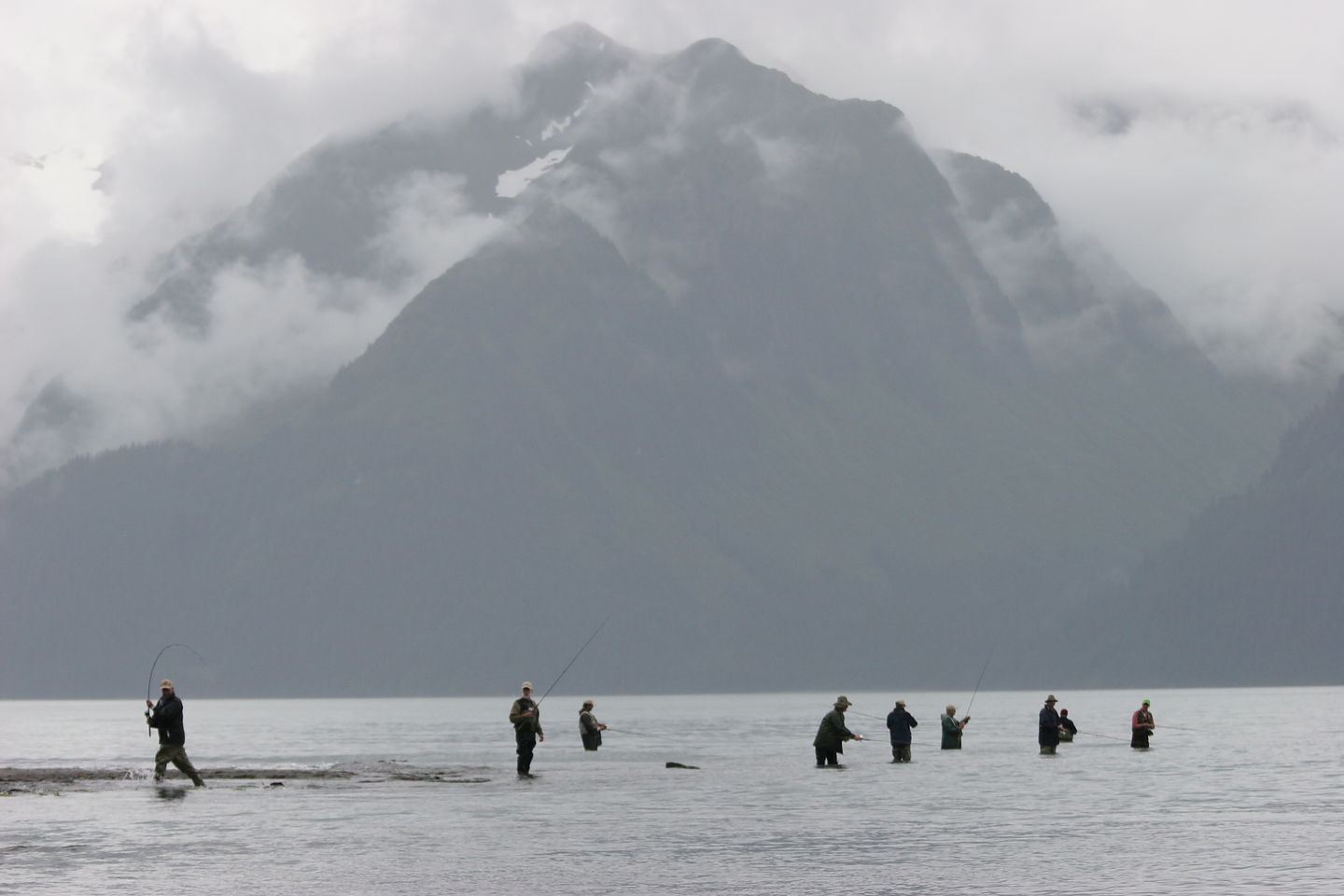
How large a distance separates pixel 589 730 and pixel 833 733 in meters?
17.2

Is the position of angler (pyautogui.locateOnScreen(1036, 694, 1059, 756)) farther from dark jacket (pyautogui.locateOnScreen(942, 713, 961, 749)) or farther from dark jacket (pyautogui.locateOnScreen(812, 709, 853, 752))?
dark jacket (pyautogui.locateOnScreen(812, 709, 853, 752))

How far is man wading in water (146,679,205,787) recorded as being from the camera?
44.0 meters

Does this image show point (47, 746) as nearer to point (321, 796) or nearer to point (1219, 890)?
point (321, 796)

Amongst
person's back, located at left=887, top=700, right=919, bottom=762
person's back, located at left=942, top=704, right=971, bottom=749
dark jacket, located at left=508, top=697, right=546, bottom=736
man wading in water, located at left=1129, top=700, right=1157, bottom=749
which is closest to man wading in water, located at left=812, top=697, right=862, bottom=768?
person's back, located at left=887, top=700, right=919, bottom=762

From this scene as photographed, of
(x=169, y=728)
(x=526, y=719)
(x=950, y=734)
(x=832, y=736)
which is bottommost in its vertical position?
(x=169, y=728)

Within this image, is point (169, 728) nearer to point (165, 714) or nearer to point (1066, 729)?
point (165, 714)

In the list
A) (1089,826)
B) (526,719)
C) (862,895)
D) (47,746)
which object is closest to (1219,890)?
(862,895)

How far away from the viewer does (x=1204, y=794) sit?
44.6 m

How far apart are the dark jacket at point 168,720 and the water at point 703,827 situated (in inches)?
52.6

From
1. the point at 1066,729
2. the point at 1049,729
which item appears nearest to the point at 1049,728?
the point at 1049,729

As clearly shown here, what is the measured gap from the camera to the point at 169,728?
1759 inches

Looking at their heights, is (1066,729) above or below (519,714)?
above

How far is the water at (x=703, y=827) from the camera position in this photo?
28000mm

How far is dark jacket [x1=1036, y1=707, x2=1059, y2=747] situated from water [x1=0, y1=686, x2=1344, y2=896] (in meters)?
0.75
